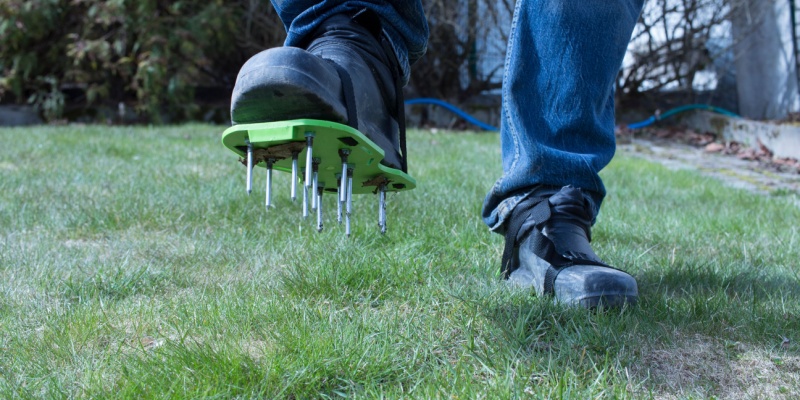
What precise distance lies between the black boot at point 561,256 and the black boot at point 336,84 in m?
0.30

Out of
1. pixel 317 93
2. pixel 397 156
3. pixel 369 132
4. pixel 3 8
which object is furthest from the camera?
pixel 3 8

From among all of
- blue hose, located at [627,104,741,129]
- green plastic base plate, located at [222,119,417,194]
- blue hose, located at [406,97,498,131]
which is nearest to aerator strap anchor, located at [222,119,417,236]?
green plastic base plate, located at [222,119,417,194]

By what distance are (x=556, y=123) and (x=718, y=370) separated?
59cm

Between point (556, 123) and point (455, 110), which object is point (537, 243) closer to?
point (556, 123)

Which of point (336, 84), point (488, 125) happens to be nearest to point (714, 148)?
point (488, 125)

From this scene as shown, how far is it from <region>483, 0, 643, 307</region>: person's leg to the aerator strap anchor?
28cm

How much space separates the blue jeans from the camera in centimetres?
151

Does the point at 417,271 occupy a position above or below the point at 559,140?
below

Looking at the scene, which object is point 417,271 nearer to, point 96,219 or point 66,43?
point 96,219

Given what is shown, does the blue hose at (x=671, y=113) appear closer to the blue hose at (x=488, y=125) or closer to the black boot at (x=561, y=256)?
the blue hose at (x=488, y=125)

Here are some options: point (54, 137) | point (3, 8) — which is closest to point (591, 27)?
point (54, 137)

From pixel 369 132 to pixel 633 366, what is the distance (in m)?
0.64

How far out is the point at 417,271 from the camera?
64.6 inches

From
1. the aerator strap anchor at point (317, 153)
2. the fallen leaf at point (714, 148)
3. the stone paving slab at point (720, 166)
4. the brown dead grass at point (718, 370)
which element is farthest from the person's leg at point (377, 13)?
the fallen leaf at point (714, 148)
